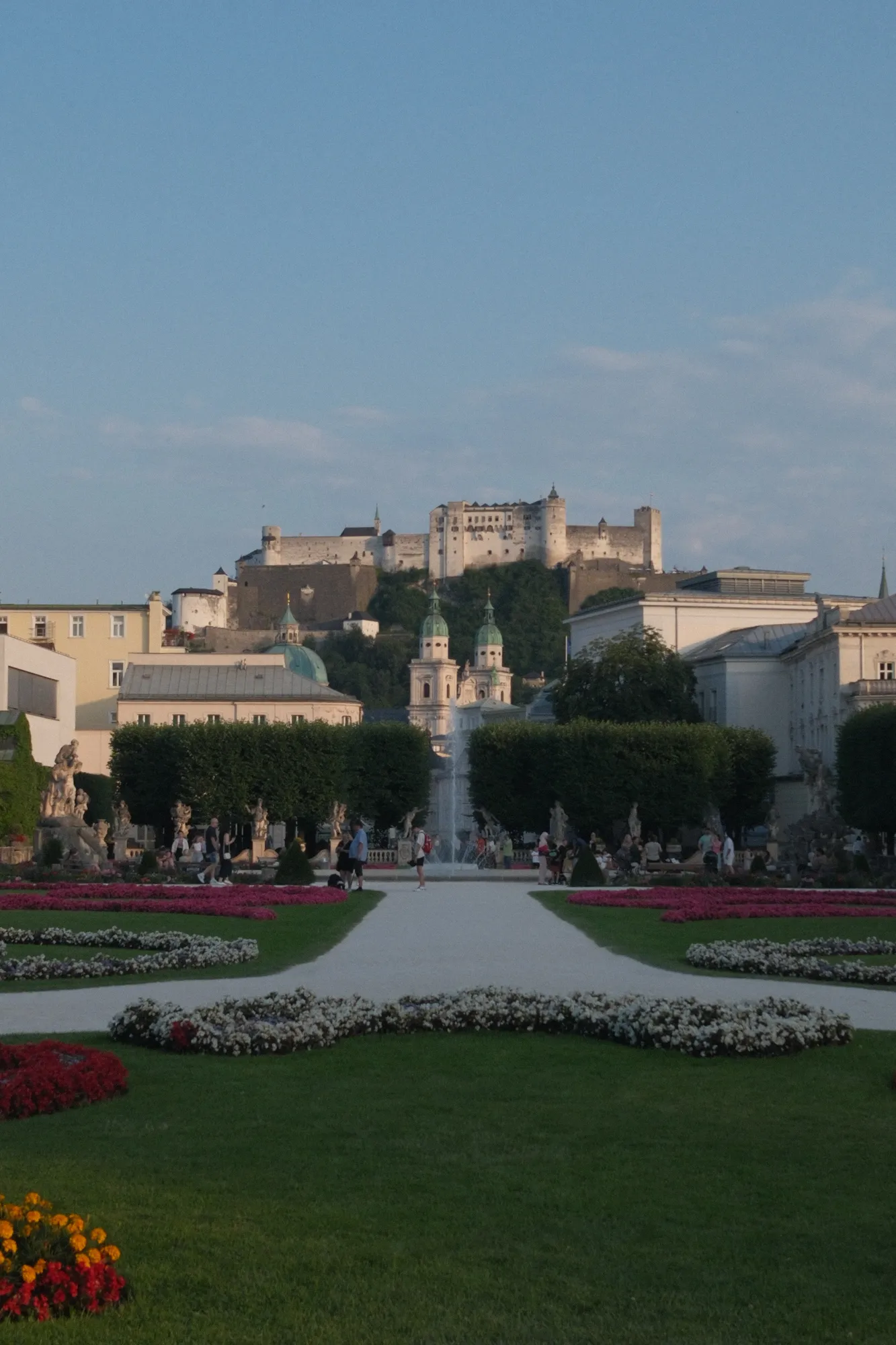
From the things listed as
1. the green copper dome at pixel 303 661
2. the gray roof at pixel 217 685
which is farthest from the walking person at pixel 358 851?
the green copper dome at pixel 303 661

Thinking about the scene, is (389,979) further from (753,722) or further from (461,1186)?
(753,722)

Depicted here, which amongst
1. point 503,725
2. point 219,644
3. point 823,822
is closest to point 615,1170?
point 823,822

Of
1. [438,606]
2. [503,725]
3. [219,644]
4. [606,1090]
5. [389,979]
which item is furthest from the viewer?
[438,606]

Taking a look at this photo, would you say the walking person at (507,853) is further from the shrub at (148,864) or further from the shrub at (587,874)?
A: the shrub at (148,864)

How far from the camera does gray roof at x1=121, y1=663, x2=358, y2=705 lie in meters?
85.8

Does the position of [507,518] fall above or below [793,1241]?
above

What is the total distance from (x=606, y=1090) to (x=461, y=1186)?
287 centimetres

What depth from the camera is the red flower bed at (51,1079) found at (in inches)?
403

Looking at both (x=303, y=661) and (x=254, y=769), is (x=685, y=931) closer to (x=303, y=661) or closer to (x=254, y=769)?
(x=254, y=769)

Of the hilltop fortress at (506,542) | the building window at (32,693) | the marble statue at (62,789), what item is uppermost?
the hilltop fortress at (506,542)

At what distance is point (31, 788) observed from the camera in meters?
49.3

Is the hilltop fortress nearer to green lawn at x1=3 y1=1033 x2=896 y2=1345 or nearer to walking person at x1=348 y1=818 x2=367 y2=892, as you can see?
walking person at x1=348 y1=818 x2=367 y2=892

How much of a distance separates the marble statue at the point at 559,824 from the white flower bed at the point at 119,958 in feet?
109

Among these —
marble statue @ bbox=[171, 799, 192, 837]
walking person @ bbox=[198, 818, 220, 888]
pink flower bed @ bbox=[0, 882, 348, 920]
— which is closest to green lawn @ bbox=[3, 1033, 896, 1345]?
pink flower bed @ bbox=[0, 882, 348, 920]
